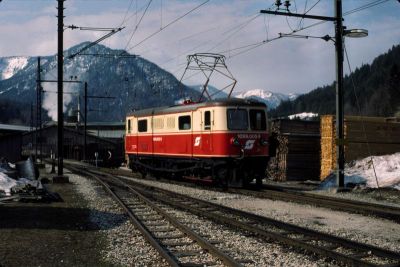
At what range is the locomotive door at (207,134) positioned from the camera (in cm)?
1917

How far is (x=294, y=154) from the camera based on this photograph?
85.9 ft

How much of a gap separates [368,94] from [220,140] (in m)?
109

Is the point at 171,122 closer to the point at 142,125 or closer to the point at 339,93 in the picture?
the point at 142,125

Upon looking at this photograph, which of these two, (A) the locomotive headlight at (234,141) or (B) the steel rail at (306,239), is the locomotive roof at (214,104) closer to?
(A) the locomotive headlight at (234,141)

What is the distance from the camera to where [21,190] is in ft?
52.0

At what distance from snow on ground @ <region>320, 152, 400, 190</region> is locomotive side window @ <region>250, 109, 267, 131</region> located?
382 cm

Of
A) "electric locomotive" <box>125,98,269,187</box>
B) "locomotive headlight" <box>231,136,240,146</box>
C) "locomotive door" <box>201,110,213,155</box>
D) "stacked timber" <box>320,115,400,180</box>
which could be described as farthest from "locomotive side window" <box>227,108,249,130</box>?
"stacked timber" <box>320,115,400,180</box>

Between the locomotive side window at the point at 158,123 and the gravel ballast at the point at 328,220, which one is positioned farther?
the locomotive side window at the point at 158,123

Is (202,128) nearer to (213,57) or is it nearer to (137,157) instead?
(213,57)

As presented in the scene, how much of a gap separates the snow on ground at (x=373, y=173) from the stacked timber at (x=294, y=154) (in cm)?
360

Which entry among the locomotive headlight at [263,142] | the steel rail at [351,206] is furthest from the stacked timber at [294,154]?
the steel rail at [351,206]

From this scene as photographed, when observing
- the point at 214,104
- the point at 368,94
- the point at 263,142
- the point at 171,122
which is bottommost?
the point at 263,142

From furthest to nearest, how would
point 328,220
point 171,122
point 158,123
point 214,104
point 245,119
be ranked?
1. point 158,123
2. point 171,122
3. point 245,119
4. point 214,104
5. point 328,220

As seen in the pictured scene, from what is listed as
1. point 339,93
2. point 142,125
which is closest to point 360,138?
point 339,93
